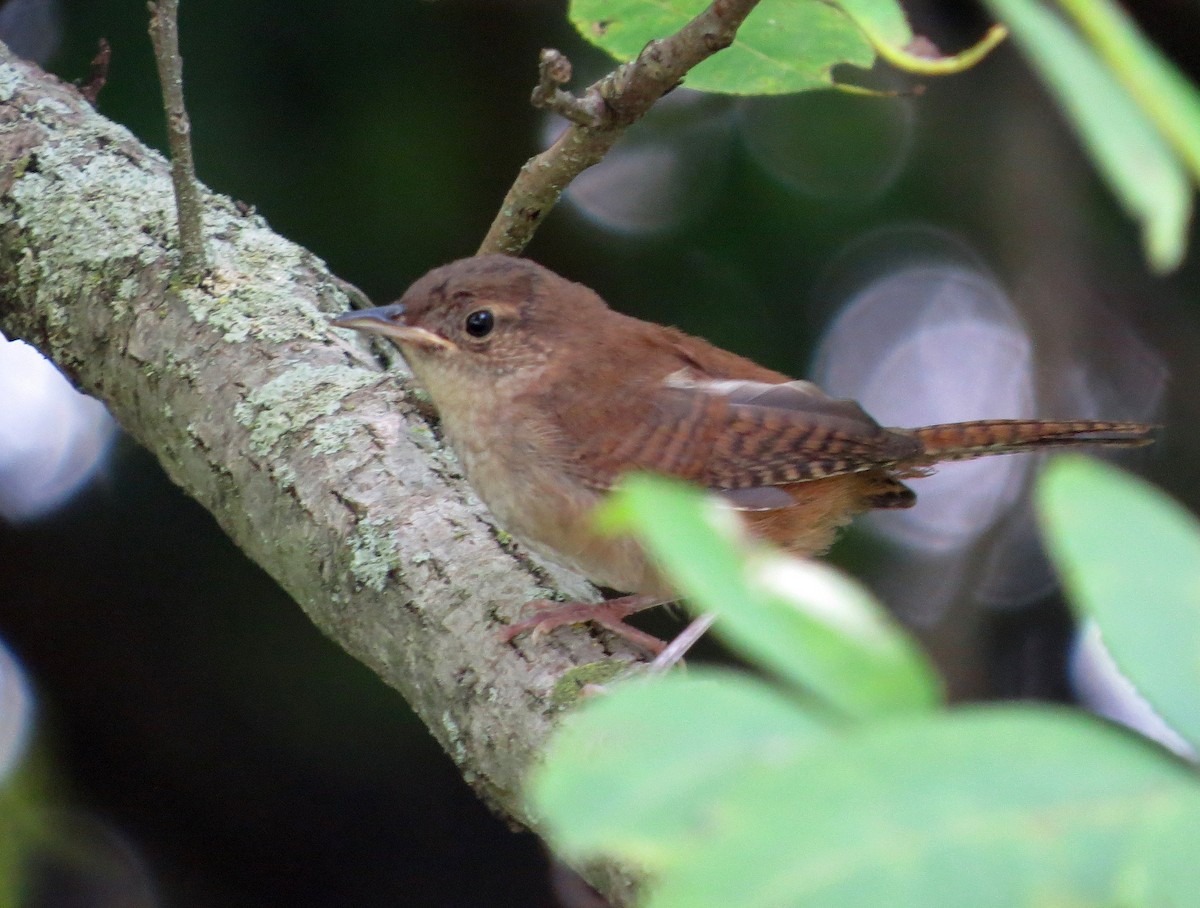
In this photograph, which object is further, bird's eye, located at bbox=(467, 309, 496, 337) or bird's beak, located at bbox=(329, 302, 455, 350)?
bird's eye, located at bbox=(467, 309, 496, 337)

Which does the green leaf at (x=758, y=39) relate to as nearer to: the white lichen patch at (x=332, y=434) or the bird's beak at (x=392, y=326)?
the bird's beak at (x=392, y=326)

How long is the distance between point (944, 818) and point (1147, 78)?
0.38 meters

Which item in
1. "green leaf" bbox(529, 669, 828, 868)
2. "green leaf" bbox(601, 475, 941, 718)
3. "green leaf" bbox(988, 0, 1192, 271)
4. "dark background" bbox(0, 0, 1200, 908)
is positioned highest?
"green leaf" bbox(988, 0, 1192, 271)

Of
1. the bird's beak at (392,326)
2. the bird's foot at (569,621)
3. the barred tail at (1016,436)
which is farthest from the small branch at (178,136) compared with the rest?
the barred tail at (1016,436)

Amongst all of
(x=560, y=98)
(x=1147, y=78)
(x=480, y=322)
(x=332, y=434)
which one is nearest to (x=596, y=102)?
(x=560, y=98)

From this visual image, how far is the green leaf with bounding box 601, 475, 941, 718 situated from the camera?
622mm

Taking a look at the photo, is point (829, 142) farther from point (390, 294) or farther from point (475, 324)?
point (475, 324)

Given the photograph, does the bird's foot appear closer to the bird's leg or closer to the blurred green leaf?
the bird's leg

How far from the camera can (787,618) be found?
25.5 inches

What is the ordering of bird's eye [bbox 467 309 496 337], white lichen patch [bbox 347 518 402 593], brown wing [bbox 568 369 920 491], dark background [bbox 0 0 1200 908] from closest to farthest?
white lichen patch [bbox 347 518 402 593] → brown wing [bbox 568 369 920 491] → bird's eye [bbox 467 309 496 337] → dark background [bbox 0 0 1200 908]

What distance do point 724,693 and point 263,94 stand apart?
4.33 metres

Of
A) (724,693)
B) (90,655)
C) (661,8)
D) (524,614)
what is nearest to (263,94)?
(90,655)

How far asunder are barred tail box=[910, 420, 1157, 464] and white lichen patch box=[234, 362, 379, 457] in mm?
1329

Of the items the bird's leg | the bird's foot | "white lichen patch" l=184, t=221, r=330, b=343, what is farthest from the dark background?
the bird's foot
